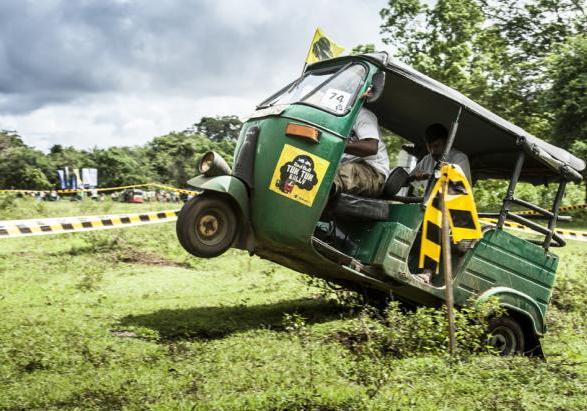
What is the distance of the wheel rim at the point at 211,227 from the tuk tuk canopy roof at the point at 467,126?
2149 millimetres

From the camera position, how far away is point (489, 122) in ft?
23.3

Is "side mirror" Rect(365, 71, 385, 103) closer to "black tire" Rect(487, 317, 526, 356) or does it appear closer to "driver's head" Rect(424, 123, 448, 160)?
"driver's head" Rect(424, 123, 448, 160)

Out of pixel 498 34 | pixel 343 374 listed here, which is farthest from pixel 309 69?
pixel 498 34

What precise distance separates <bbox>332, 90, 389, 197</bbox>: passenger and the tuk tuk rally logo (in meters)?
0.40

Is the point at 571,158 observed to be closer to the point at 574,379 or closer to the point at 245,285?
the point at 574,379

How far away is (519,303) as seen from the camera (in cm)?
733

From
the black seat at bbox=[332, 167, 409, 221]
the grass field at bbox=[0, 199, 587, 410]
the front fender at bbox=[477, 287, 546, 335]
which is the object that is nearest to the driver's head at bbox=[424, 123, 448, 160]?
the black seat at bbox=[332, 167, 409, 221]

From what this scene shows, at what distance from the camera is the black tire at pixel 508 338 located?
7.33m

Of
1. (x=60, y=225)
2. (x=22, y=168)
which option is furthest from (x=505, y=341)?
(x=22, y=168)

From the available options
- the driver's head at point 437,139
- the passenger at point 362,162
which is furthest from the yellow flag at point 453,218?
the driver's head at point 437,139

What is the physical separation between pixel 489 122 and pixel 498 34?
24.8m

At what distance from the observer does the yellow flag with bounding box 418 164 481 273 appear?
6767mm

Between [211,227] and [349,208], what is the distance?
1453 mm

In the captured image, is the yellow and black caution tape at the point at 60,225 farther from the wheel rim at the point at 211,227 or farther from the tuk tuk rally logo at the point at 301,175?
the tuk tuk rally logo at the point at 301,175
